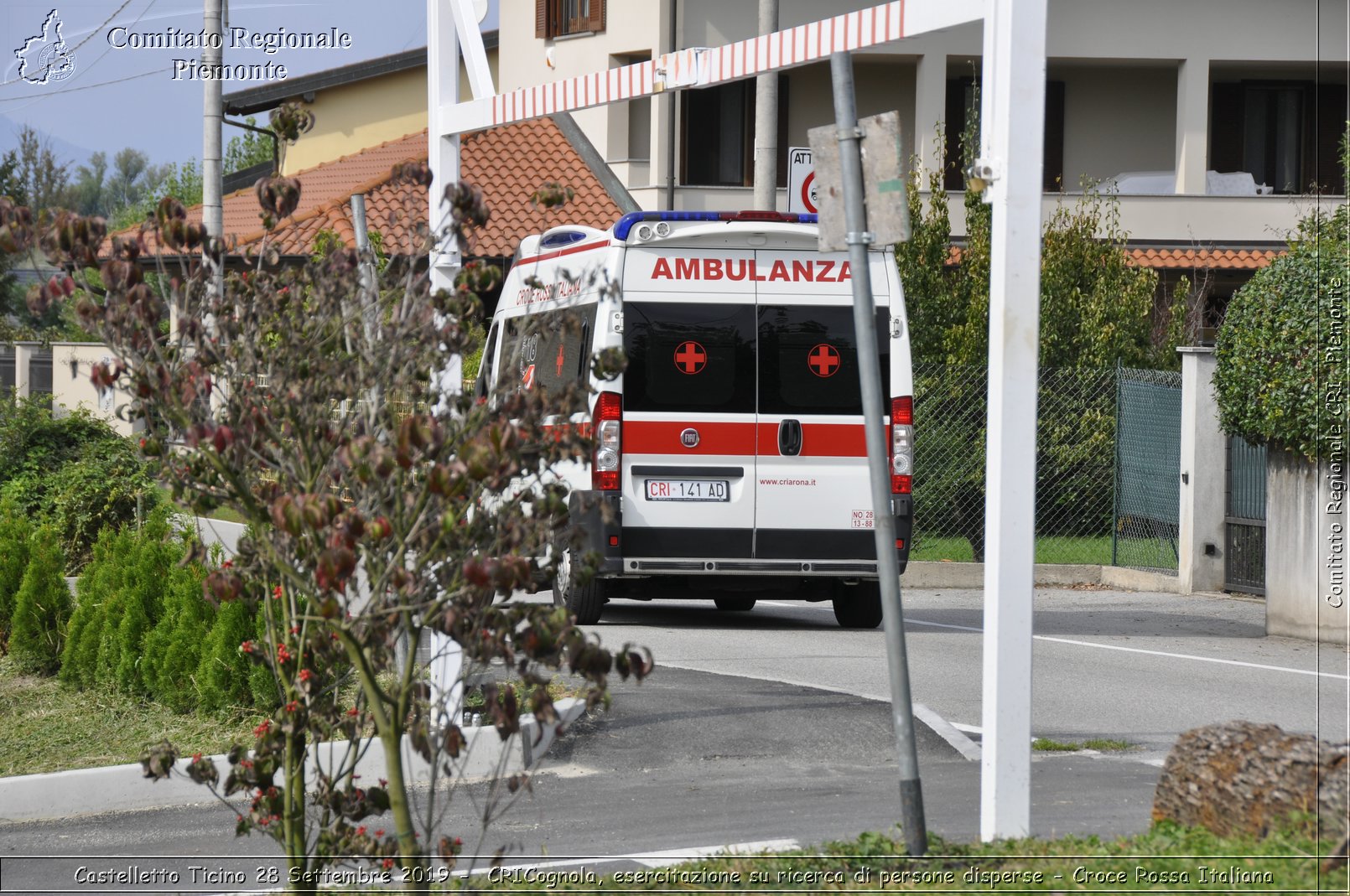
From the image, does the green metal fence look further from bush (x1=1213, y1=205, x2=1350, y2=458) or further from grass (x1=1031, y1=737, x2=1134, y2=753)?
grass (x1=1031, y1=737, x2=1134, y2=753)

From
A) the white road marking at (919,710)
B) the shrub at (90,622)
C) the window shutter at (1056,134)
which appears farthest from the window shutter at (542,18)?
the shrub at (90,622)

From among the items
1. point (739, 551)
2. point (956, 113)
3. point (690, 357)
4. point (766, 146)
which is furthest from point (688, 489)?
point (956, 113)

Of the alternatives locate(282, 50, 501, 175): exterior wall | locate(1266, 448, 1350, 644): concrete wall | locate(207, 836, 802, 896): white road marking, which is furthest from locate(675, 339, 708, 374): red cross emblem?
locate(282, 50, 501, 175): exterior wall

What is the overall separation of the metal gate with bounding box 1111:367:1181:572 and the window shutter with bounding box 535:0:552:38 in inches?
557

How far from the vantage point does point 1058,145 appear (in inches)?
1045

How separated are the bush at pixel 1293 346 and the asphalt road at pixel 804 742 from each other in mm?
1669

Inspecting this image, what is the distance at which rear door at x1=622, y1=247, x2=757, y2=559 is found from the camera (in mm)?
10992

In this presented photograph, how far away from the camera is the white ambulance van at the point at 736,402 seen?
10984 mm

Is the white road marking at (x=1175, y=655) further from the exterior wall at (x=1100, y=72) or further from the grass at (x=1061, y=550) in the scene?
the exterior wall at (x=1100, y=72)

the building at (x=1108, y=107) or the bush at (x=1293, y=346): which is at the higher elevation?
the building at (x=1108, y=107)

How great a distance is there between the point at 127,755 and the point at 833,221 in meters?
4.31

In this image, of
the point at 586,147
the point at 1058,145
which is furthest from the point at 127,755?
the point at 1058,145

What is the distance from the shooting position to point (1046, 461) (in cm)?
1733

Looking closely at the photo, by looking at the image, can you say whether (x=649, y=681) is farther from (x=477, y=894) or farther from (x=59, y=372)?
(x=59, y=372)
